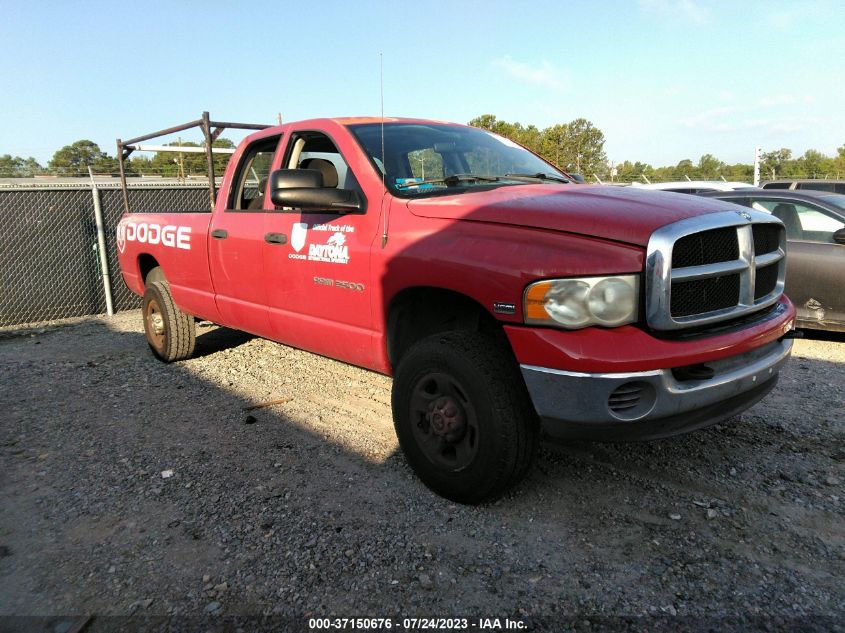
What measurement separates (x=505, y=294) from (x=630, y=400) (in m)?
0.66

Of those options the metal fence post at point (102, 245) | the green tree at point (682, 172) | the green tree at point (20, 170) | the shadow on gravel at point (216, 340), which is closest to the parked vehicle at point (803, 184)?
the green tree at point (682, 172)

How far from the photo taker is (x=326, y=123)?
12.9 ft

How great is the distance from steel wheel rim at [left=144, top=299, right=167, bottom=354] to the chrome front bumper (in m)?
4.22

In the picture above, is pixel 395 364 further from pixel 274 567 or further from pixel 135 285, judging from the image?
pixel 135 285

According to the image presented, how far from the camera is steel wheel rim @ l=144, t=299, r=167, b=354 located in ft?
18.7

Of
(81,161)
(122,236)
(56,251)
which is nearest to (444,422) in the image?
(122,236)

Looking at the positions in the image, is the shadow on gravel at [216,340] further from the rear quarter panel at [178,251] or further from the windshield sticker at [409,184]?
the windshield sticker at [409,184]

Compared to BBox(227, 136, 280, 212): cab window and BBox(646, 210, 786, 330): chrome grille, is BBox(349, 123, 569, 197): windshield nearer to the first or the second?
BBox(227, 136, 280, 212): cab window

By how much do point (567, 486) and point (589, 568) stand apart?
71 centimetres

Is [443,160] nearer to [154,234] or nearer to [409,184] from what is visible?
[409,184]

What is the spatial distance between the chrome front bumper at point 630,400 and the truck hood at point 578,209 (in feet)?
1.90

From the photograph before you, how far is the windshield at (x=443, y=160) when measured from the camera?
3.49m

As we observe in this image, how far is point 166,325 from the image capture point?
5590mm

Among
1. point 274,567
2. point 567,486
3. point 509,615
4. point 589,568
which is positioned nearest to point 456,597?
point 509,615
